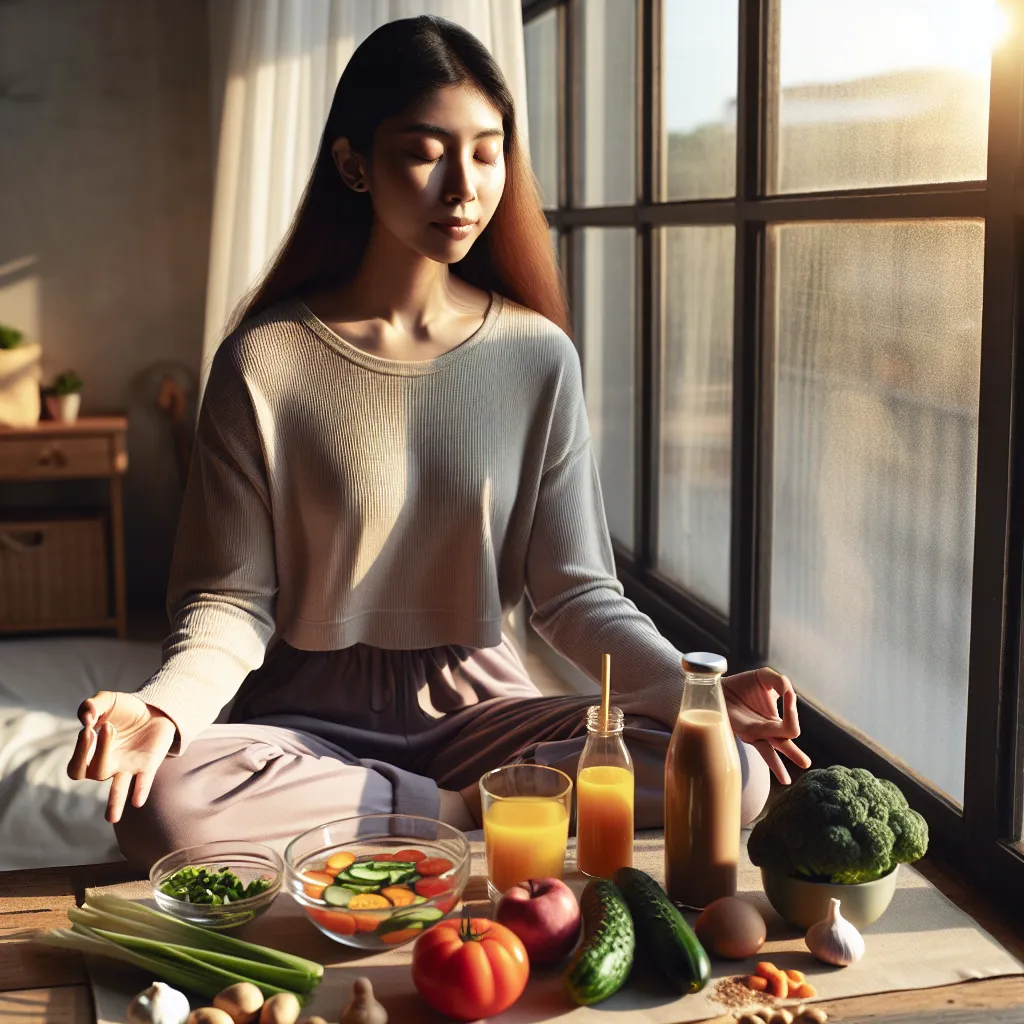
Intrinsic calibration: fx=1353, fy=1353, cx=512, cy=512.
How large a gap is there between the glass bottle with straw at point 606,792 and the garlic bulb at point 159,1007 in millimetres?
461

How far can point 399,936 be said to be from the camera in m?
1.39

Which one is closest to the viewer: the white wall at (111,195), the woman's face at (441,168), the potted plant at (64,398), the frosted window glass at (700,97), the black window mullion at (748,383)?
the woman's face at (441,168)

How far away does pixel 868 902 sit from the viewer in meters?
1.40

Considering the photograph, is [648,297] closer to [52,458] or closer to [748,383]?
[748,383]

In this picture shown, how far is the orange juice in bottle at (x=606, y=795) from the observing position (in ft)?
4.79

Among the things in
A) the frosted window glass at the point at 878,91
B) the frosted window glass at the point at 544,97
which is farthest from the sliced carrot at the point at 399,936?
the frosted window glass at the point at 544,97

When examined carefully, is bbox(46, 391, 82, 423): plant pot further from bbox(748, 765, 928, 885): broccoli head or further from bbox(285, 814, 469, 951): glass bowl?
bbox(748, 765, 928, 885): broccoli head

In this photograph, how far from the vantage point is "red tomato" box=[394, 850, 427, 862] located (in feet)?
4.84

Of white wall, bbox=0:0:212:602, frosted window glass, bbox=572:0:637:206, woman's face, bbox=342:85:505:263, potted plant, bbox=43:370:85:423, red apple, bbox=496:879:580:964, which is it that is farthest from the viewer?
white wall, bbox=0:0:212:602

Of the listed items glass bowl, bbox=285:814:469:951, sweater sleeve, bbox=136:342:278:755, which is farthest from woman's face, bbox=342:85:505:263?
glass bowl, bbox=285:814:469:951

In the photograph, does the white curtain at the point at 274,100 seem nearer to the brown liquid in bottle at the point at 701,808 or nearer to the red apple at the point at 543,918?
the brown liquid in bottle at the point at 701,808

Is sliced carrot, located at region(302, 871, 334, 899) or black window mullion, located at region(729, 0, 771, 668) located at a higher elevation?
black window mullion, located at region(729, 0, 771, 668)

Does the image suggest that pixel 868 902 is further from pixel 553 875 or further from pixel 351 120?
pixel 351 120

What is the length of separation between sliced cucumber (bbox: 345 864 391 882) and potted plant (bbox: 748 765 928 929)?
387 mm
